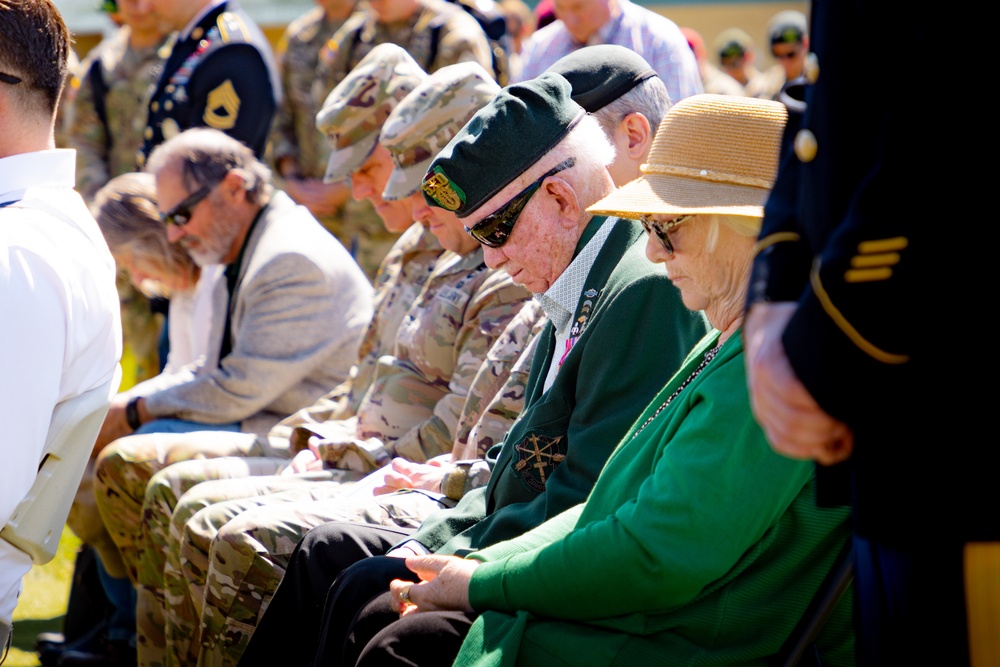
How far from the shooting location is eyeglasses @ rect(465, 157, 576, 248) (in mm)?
2736

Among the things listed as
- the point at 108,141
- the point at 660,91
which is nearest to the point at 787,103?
the point at 660,91

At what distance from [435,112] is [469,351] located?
800 mm

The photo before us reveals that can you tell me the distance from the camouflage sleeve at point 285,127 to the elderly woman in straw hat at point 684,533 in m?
4.85

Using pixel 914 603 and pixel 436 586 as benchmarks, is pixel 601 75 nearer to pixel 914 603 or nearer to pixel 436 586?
pixel 436 586

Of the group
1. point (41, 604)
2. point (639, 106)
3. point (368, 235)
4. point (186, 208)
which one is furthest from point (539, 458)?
point (368, 235)

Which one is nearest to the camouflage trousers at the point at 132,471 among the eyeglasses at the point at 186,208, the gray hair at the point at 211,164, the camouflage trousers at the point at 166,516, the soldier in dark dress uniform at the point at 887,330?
the camouflage trousers at the point at 166,516

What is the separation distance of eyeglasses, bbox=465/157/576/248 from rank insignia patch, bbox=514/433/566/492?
0.53m

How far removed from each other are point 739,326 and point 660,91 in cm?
145

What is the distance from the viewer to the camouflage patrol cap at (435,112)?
141 inches

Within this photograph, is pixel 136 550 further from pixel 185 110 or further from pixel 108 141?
pixel 108 141

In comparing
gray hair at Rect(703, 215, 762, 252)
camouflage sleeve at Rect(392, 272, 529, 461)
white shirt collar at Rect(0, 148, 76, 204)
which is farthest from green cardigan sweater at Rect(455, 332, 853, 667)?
white shirt collar at Rect(0, 148, 76, 204)

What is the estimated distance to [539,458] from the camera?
2521 millimetres

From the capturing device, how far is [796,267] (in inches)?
58.7

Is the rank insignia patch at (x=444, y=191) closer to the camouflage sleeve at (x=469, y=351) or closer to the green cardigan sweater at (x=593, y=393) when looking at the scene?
the green cardigan sweater at (x=593, y=393)
